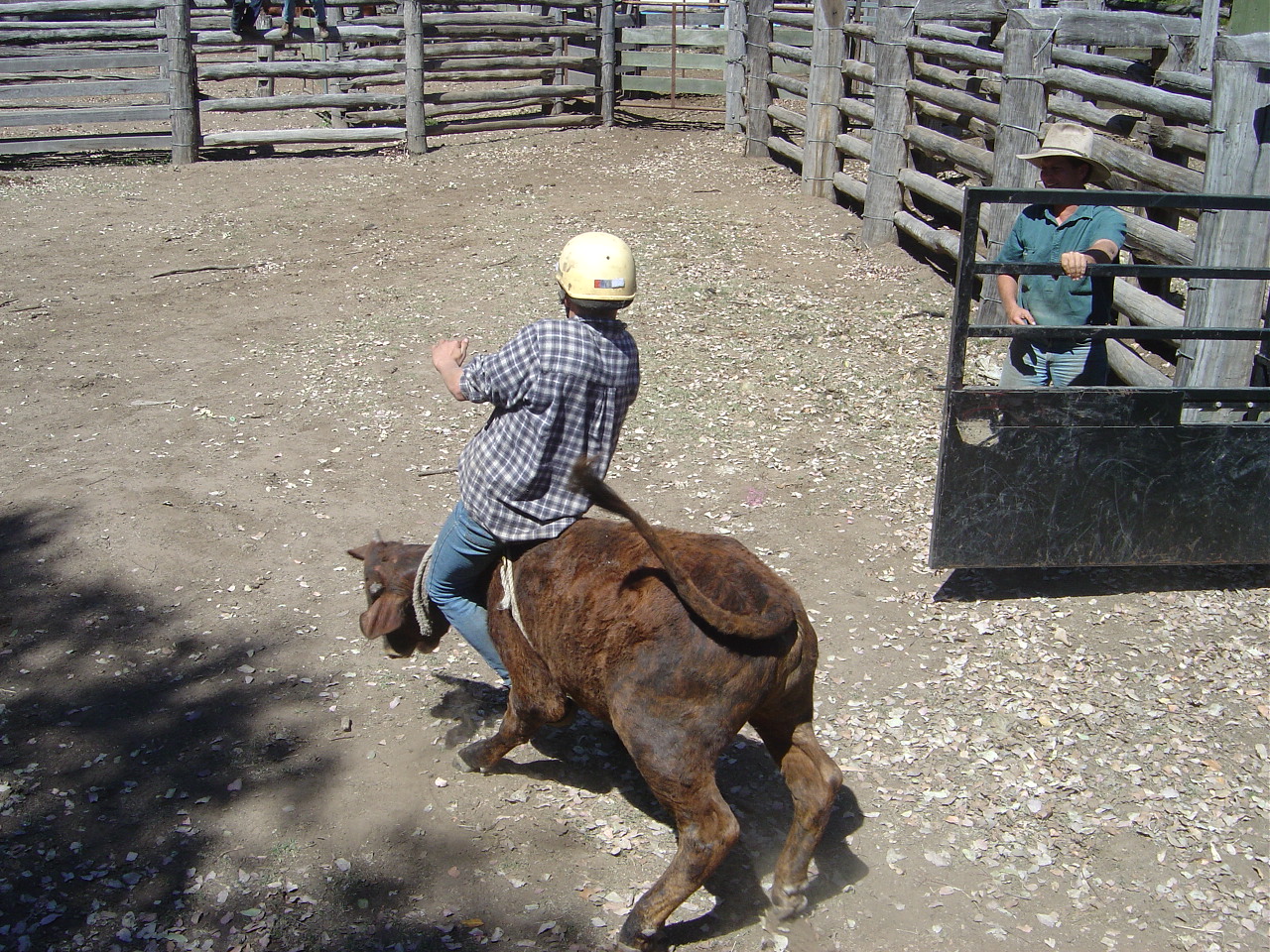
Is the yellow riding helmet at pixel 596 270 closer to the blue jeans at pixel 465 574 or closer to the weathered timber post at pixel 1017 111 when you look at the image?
the blue jeans at pixel 465 574

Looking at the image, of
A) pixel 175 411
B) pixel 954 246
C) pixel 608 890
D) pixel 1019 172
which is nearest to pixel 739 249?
pixel 954 246

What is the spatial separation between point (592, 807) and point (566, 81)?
51.6 feet

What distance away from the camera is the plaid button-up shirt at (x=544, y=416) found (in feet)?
10.7

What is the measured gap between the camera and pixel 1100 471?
16.0 feet

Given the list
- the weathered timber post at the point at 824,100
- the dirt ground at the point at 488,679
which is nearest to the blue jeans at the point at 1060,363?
the dirt ground at the point at 488,679

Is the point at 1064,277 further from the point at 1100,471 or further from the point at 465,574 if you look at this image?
the point at 465,574

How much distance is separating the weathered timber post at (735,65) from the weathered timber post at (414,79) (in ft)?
13.1

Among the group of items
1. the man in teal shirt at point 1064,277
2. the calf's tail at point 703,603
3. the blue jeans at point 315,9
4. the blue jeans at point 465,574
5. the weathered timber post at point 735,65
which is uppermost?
the blue jeans at point 315,9

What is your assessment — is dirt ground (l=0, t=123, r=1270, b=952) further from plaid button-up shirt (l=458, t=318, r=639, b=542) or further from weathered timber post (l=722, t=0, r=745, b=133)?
weathered timber post (l=722, t=0, r=745, b=133)

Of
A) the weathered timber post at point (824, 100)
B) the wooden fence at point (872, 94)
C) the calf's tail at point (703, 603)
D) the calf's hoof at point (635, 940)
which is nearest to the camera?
the calf's tail at point (703, 603)

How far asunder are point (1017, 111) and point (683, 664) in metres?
6.24

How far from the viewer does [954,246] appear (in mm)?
8891

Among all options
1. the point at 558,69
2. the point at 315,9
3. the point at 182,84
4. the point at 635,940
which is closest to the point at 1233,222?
the point at 635,940

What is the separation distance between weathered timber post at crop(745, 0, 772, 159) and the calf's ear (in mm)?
11042
